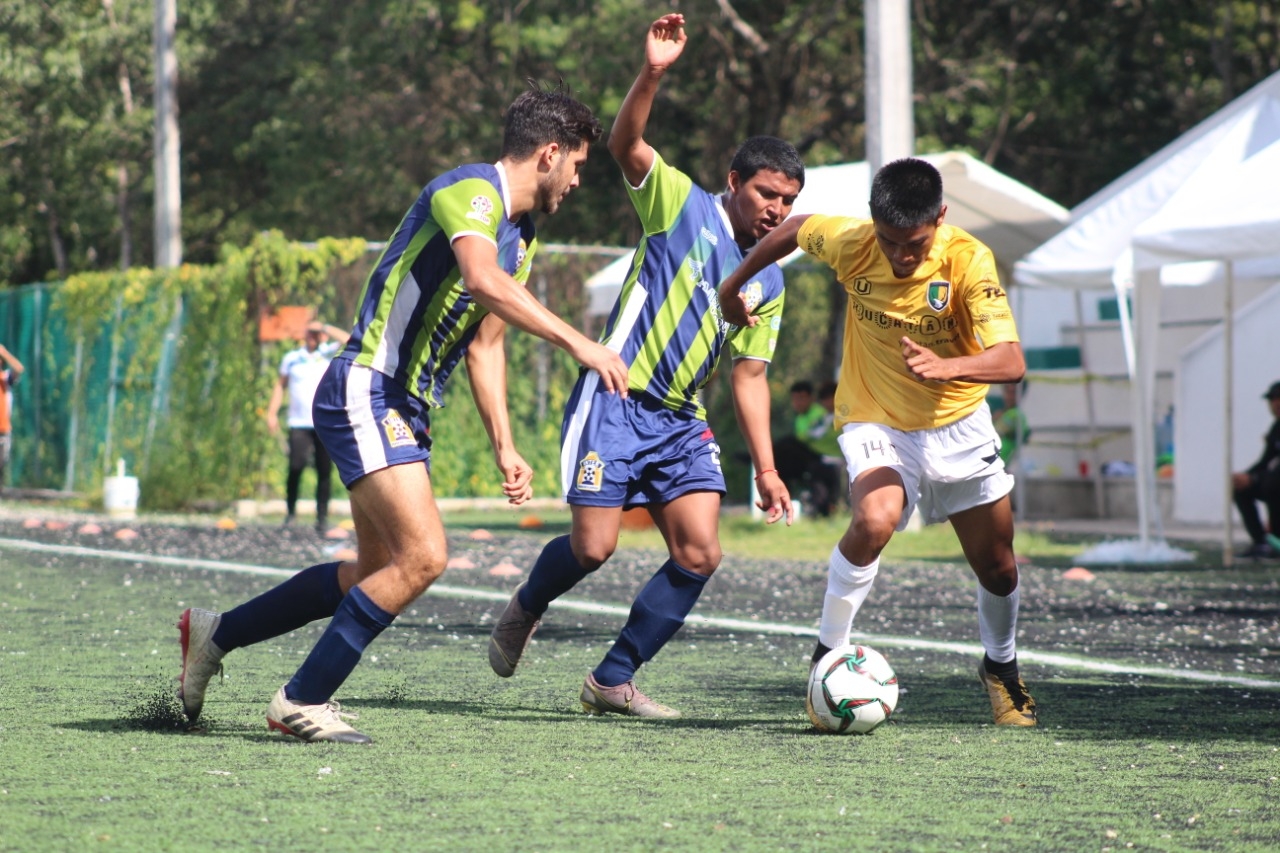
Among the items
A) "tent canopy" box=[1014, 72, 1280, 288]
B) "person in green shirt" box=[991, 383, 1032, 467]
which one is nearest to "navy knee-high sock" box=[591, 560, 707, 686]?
"tent canopy" box=[1014, 72, 1280, 288]

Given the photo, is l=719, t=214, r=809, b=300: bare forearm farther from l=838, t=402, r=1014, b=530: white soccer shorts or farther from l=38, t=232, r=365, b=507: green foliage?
l=38, t=232, r=365, b=507: green foliage

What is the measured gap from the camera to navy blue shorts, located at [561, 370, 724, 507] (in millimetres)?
6094

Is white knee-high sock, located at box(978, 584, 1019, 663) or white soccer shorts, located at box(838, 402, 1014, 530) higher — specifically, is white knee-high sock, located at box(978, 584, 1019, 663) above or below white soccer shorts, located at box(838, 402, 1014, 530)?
below

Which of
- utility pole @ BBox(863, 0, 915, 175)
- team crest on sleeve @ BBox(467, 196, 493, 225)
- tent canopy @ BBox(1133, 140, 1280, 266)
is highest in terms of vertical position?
utility pole @ BBox(863, 0, 915, 175)

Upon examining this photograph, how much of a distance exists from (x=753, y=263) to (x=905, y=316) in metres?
0.56

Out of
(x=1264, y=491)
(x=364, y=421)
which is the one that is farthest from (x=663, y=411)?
(x=1264, y=491)

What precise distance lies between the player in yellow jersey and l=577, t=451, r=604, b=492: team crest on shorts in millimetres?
693

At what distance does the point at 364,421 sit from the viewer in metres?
5.35

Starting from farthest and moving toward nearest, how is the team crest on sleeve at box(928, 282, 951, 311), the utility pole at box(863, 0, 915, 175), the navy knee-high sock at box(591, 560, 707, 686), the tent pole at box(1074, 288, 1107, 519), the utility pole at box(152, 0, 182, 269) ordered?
the utility pole at box(152, 0, 182, 269) < the tent pole at box(1074, 288, 1107, 519) < the utility pole at box(863, 0, 915, 175) < the navy knee-high sock at box(591, 560, 707, 686) < the team crest on sleeve at box(928, 282, 951, 311)

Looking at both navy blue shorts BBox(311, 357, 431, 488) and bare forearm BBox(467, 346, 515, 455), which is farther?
bare forearm BBox(467, 346, 515, 455)

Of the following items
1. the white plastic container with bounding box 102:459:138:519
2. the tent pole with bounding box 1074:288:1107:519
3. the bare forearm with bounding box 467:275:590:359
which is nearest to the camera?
the bare forearm with bounding box 467:275:590:359

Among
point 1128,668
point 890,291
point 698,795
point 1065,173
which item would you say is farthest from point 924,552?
point 1065,173

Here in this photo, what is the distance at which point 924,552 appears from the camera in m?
15.2

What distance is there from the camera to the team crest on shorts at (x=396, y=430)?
17.6 feet
